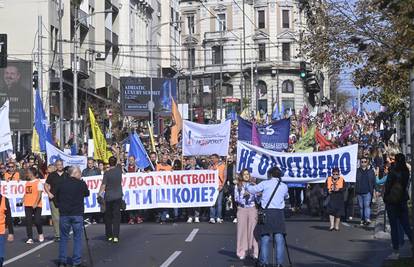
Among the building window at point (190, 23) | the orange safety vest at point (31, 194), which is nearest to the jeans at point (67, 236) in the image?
the orange safety vest at point (31, 194)

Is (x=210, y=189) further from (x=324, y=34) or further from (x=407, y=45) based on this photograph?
(x=407, y=45)

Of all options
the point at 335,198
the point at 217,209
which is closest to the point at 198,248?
the point at 335,198

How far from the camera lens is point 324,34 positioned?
64.8 feet

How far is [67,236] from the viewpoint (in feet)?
51.6

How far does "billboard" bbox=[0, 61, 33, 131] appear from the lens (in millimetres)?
38375

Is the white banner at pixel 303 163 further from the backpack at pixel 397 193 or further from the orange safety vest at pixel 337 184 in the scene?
the backpack at pixel 397 193

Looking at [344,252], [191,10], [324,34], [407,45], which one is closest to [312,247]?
[344,252]

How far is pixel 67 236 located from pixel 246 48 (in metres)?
90.1

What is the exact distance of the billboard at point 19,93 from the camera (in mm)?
38375

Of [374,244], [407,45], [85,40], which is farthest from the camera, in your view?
[85,40]

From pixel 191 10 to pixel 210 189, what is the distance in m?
85.3

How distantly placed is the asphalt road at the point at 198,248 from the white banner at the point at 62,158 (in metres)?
2.78

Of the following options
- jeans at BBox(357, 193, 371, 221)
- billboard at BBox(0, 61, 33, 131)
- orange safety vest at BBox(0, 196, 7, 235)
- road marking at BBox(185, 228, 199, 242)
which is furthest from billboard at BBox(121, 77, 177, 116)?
orange safety vest at BBox(0, 196, 7, 235)

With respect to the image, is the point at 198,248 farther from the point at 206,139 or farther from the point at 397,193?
the point at 206,139
